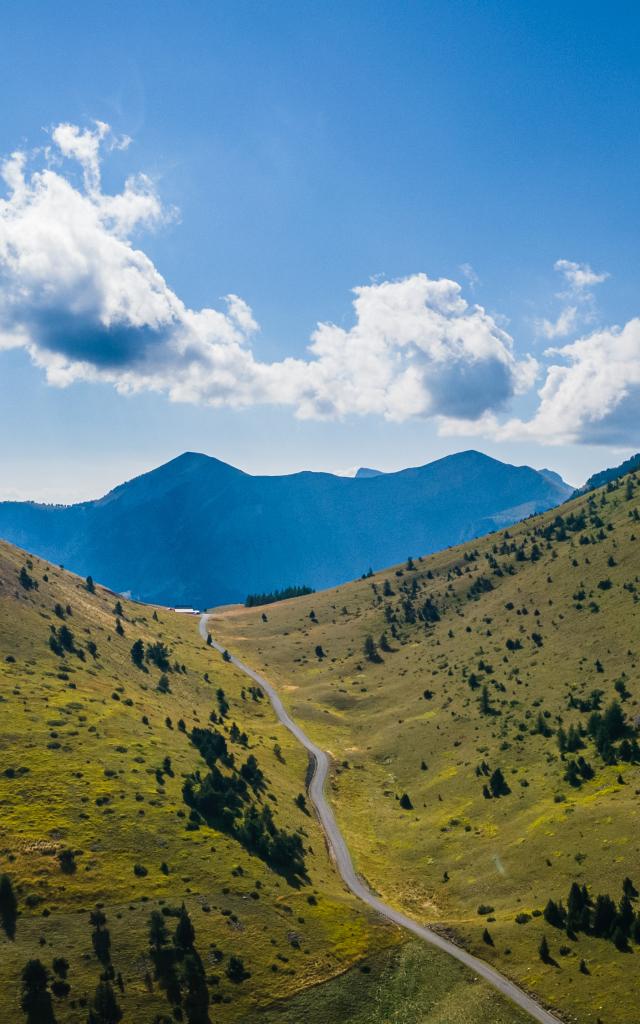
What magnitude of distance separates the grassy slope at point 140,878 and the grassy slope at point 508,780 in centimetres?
887

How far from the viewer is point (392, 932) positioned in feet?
233

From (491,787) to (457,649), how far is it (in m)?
82.1

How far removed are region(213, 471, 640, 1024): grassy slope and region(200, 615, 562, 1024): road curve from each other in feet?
5.06

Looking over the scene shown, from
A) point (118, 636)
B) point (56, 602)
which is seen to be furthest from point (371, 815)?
point (56, 602)

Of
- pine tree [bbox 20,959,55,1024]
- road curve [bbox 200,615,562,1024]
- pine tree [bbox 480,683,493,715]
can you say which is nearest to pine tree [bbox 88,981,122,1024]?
pine tree [bbox 20,959,55,1024]

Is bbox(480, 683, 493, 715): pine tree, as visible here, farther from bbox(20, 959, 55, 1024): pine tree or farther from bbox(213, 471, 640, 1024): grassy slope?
bbox(20, 959, 55, 1024): pine tree

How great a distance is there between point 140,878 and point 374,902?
29.9 meters

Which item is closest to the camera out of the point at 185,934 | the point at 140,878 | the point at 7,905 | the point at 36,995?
the point at 36,995

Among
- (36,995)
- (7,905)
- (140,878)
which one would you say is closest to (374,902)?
(140,878)

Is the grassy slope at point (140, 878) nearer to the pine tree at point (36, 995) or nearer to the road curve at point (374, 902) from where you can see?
the pine tree at point (36, 995)

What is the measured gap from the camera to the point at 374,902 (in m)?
80.4

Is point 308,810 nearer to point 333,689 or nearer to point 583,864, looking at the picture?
point 583,864

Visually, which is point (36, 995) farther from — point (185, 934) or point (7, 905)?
point (185, 934)

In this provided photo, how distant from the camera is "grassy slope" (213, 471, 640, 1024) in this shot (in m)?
66.9
